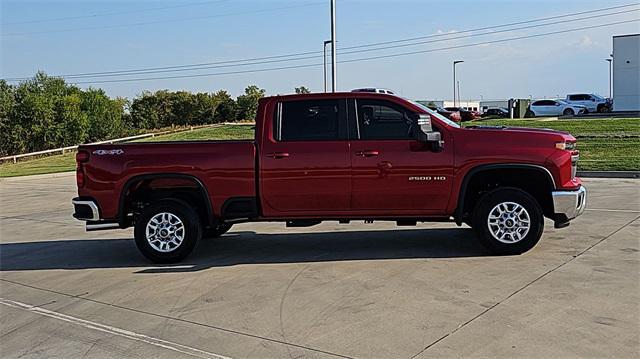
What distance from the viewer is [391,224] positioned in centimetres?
1029

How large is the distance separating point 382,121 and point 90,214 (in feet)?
12.2

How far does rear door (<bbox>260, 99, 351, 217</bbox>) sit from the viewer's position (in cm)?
764

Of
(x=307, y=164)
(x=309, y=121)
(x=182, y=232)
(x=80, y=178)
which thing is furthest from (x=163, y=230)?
(x=309, y=121)

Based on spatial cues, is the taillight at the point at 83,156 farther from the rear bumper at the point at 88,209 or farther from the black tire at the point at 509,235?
the black tire at the point at 509,235

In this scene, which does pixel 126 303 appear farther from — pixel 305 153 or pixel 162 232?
pixel 305 153

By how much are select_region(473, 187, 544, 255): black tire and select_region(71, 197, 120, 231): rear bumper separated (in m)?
4.44

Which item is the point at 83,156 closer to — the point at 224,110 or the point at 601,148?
the point at 601,148

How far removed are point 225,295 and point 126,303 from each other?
3.14ft

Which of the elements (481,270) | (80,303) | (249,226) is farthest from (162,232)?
(481,270)

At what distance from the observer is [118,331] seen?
546cm

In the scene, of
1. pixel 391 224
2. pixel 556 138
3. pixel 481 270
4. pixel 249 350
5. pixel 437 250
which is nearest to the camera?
pixel 249 350

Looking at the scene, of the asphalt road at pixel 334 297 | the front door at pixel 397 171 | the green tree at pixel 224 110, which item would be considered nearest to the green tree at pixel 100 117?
the green tree at pixel 224 110

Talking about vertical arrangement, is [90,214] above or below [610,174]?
above

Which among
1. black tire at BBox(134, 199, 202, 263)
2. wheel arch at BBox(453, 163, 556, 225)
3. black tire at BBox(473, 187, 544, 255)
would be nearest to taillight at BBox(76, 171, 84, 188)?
black tire at BBox(134, 199, 202, 263)
